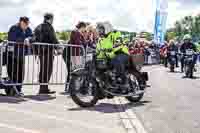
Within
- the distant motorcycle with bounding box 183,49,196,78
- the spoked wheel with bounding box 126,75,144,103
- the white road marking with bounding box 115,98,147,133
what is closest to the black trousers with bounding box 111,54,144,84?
the spoked wheel with bounding box 126,75,144,103

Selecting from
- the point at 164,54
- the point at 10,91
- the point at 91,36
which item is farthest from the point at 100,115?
the point at 164,54

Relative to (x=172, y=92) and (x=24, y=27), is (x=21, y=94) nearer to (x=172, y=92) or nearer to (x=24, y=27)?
(x=24, y=27)

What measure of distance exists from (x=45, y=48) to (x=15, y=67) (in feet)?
2.84

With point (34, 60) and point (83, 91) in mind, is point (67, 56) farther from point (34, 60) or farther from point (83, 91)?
point (83, 91)

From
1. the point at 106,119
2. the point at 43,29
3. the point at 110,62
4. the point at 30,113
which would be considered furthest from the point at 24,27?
Result: the point at 106,119

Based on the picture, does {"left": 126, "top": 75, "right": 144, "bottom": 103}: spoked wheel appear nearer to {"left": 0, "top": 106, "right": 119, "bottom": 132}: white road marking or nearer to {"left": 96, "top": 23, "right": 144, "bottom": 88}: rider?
{"left": 96, "top": 23, "right": 144, "bottom": 88}: rider

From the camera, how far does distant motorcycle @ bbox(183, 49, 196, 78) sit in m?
21.8

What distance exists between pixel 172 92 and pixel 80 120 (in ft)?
19.3

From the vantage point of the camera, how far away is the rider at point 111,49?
11.3 metres

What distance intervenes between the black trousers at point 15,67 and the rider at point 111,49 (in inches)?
80.1

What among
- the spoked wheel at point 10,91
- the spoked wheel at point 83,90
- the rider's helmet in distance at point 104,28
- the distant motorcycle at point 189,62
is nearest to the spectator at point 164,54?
the distant motorcycle at point 189,62

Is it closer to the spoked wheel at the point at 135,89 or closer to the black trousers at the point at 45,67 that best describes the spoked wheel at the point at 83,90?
the spoked wheel at the point at 135,89

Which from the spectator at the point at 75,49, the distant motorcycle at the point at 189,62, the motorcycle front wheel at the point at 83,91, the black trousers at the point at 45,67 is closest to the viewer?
the motorcycle front wheel at the point at 83,91

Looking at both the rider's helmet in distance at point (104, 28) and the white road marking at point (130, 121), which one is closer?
the white road marking at point (130, 121)
